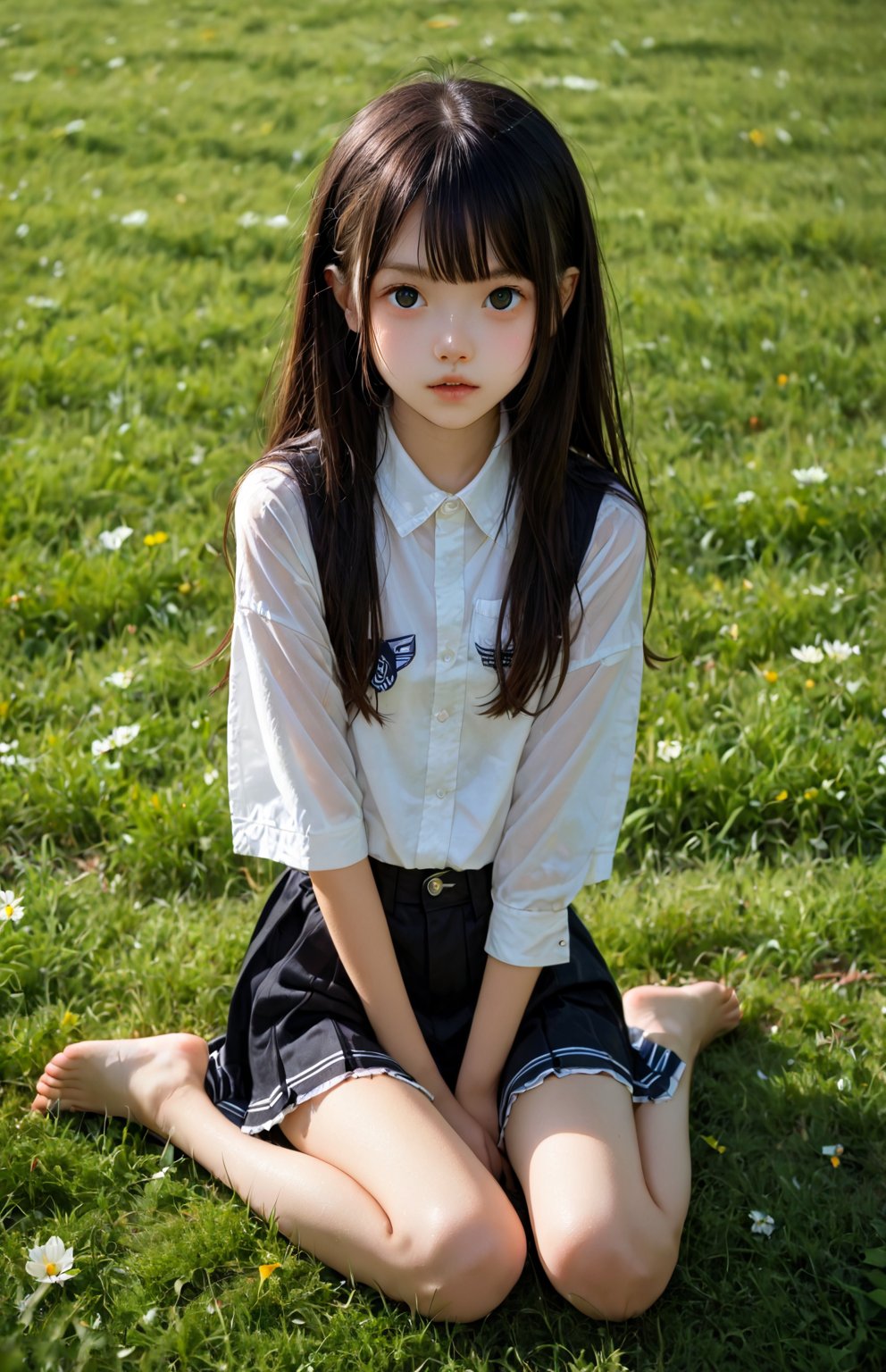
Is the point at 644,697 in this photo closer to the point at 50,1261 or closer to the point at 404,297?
the point at 404,297

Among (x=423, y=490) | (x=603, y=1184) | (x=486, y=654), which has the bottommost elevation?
(x=603, y=1184)

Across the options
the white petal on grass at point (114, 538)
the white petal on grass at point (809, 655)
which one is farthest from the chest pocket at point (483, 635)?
the white petal on grass at point (114, 538)

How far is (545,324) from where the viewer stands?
2.00 meters

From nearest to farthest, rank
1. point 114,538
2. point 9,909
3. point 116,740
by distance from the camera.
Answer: point 9,909, point 116,740, point 114,538

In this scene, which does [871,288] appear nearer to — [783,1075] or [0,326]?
[0,326]

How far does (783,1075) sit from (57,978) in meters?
1.30

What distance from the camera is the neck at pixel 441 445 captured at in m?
2.19

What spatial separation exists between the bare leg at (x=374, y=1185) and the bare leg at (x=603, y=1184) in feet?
0.23

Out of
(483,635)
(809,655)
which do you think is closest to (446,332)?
(483,635)

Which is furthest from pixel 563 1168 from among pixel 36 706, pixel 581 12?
pixel 581 12

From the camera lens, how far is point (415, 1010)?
229cm

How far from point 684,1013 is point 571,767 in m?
0.54

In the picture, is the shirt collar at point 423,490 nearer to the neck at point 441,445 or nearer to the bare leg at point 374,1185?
the neck at point 441,445

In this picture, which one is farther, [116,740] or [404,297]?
[116,740]
